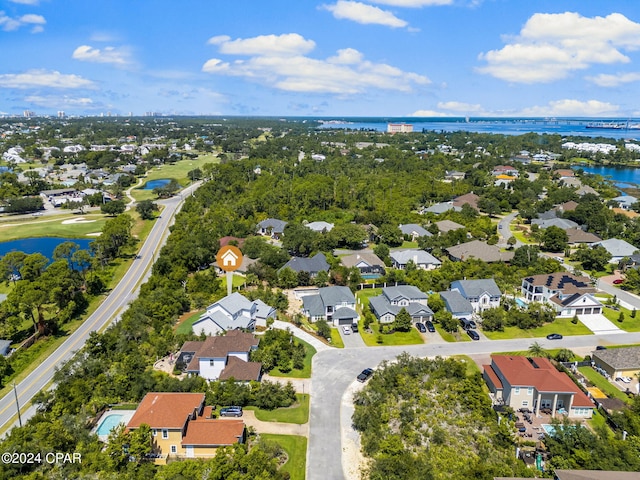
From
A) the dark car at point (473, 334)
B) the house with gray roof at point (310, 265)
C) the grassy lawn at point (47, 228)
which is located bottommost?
the dark car at point (473, 334)

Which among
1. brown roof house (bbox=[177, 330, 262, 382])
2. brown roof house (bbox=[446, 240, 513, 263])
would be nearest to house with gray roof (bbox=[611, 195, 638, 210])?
brown roof house (bbox=[446, 240, 513, 263])

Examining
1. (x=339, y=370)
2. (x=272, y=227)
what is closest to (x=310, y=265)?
(x=272, y=227)

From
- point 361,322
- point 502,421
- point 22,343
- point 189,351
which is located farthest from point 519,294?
point 22,343

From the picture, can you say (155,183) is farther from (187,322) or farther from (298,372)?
(298,372)

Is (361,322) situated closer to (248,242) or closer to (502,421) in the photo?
(502,421)

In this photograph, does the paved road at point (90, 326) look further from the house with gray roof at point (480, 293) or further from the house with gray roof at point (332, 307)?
the house with gray roof at point (480, 293)

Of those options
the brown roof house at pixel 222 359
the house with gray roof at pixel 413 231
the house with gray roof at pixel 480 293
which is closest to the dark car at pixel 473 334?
the house with gray roof at pixel 480 293
